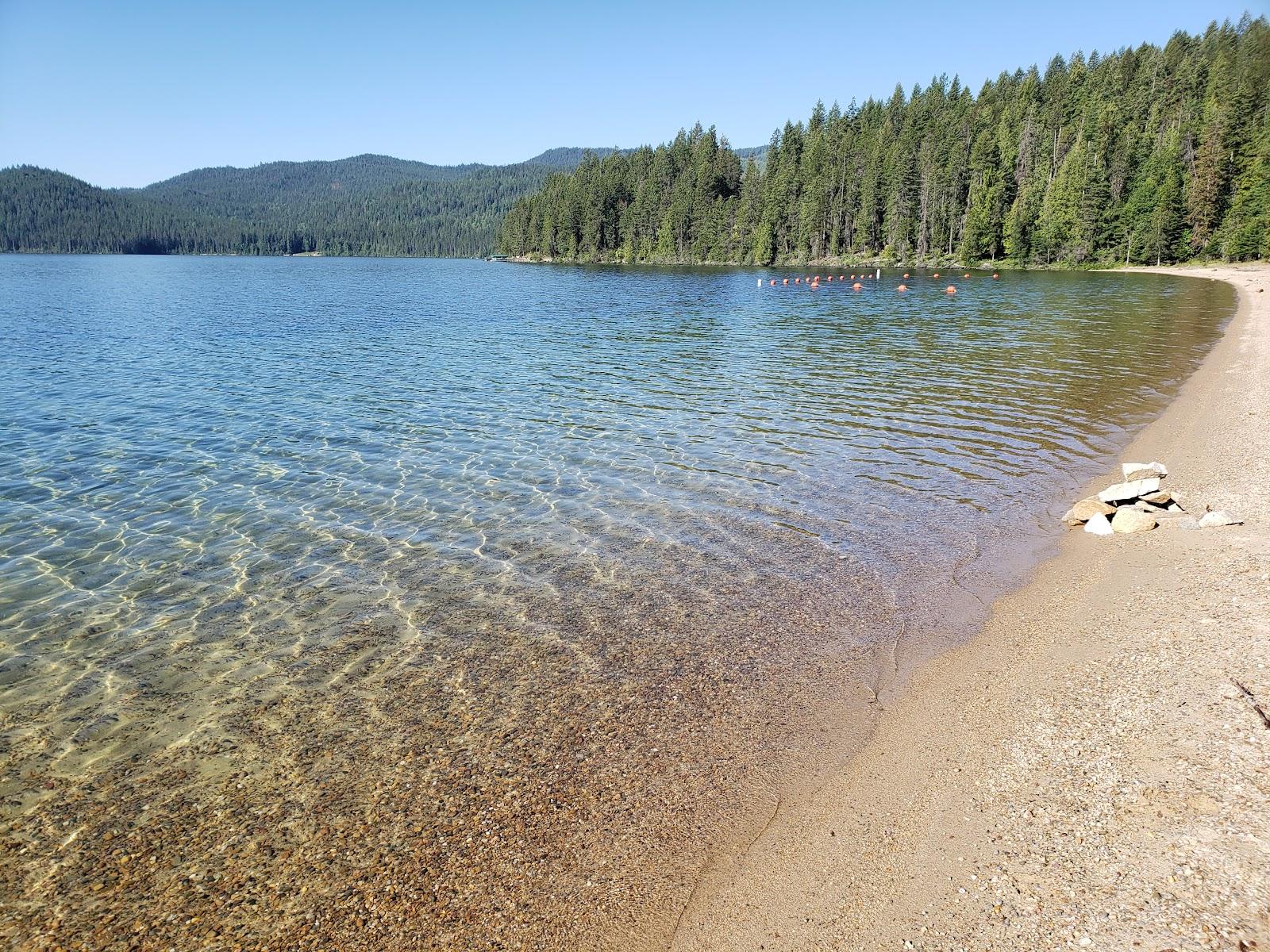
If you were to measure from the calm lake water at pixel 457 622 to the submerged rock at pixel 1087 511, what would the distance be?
705mm

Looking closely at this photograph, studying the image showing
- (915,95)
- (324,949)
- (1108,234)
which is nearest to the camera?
(324,949)

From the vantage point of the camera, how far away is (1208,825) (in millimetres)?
5398

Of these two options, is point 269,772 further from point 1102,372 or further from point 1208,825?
point 1102,372

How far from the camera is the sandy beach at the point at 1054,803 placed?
4.85 m

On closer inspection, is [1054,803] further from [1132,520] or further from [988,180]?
[988,180]

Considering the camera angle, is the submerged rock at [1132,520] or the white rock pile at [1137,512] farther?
the submerged rock at [1132,520]

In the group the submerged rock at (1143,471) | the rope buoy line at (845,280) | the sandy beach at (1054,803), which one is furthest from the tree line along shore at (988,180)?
the sandy beach at (1054,803)

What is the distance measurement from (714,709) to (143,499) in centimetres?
1275

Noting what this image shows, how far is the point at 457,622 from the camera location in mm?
9719

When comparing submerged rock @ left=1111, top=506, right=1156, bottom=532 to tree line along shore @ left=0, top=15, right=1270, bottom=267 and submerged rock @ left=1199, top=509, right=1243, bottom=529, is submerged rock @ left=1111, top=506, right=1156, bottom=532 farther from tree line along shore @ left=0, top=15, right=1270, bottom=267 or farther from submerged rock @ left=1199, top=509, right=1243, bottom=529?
tree line along shore @ left=0, top=15, right=1270, bottom=267

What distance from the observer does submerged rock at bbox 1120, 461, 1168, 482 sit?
47.4 ft

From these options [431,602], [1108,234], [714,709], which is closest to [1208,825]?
[714,709]

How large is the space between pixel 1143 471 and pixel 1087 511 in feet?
9.54

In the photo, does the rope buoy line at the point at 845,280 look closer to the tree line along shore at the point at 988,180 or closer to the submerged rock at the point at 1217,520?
the tree line along shore at the point at 988,180
